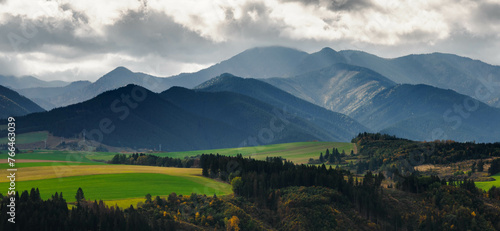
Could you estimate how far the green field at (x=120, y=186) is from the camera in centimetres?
15616

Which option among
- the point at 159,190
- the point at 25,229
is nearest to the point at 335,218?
the point at 159,190

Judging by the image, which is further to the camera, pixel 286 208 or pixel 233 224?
pixel 286 208

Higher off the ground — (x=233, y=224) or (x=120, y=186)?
(x=120, y=186)

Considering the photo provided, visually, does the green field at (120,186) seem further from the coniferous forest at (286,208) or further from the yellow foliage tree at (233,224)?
the yellow foliage tree at (233,224)

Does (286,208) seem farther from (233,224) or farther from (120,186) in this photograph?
(120,186)

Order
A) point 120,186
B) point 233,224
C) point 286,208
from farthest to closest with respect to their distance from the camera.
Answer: point 120,186, point 286,208, point 233,224

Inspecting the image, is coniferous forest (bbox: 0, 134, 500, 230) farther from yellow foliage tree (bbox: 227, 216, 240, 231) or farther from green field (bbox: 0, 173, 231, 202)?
green field (bbox: 0, 173, 231, 202)

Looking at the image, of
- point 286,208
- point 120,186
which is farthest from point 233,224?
point 120,186

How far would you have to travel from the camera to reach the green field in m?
156

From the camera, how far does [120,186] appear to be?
174 meters

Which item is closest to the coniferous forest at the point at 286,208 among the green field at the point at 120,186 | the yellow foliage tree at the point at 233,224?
the yellow foliage tree at the point at 233,224

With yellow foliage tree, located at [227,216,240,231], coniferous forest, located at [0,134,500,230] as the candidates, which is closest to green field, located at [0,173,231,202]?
coniferous forest, located at [0,134,500,230]

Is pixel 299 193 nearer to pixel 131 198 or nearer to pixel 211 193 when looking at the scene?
pixel 211 193

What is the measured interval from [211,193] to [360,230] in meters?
49.8
